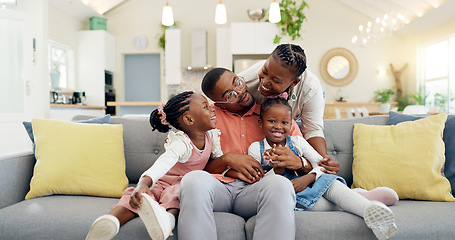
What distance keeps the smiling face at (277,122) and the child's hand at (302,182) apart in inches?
8.3

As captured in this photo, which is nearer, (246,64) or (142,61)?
(246,64)

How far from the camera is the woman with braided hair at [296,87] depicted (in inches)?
60.9

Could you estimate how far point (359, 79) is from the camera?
766 centimetres

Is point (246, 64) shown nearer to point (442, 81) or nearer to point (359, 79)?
point (359, 79)

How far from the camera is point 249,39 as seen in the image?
6.82 metres

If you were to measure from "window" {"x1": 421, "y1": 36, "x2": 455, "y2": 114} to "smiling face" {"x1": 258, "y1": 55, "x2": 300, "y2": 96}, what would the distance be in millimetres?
A: 5643

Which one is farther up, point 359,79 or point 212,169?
point 359,79

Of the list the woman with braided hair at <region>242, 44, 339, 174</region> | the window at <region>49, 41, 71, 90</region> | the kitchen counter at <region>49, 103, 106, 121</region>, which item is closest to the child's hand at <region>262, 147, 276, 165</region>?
the woman with braided hair at <region>242, 44, 339, 174</region>

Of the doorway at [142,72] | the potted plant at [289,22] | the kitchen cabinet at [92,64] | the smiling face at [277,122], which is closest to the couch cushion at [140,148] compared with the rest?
the smiling face at [277,122]

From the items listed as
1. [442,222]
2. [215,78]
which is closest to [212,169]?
[215,78]

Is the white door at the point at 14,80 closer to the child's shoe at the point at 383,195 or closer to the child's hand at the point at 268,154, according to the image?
the child's hand at the point at 268,154

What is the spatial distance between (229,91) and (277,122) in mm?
274

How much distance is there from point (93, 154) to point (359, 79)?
7.02m

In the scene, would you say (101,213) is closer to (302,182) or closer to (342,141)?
(302,182)
